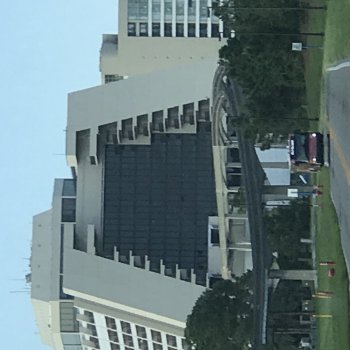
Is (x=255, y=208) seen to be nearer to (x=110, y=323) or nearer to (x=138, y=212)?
(x=138, y=212)

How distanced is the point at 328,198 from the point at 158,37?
8242 cm

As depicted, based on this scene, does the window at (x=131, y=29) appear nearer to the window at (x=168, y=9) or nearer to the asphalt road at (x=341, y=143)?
the window at (x=168, y=9)

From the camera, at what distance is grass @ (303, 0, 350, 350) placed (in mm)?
47719

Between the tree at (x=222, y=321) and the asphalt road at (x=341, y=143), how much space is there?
20909 mm

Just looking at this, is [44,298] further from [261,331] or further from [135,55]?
[261,331]

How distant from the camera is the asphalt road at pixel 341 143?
148 ft

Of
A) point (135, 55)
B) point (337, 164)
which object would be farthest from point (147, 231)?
point (337, 164)

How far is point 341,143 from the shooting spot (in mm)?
47750

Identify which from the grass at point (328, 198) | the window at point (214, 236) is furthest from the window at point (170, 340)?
the grass at point (328, 198)

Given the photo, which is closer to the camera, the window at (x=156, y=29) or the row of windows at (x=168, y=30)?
the row of windows at (x=168, y=30)

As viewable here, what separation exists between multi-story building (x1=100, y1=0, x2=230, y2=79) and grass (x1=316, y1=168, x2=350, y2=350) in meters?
72.7

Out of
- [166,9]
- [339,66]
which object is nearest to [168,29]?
[166,9]

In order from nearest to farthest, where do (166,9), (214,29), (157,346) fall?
(157,346) → (214,29) → (166,9)

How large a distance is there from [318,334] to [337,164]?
15.0 m
